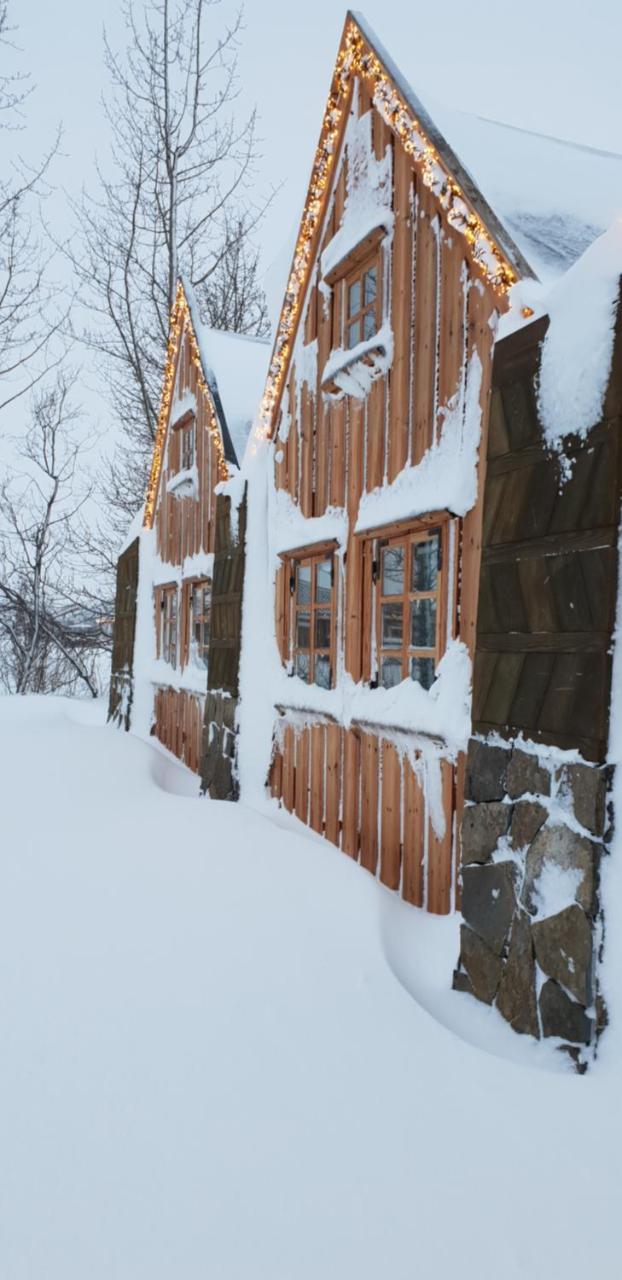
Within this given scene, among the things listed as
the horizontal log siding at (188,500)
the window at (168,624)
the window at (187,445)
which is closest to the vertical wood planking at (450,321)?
the horizontal log siding at (188,500)

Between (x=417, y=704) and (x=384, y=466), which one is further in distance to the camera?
(x=384, y=466)

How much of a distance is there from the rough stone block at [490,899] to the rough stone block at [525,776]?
355 mm

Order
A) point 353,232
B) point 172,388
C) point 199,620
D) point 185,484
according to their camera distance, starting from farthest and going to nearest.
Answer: point 172,388
point 185,484
point 199,620
point 353,232

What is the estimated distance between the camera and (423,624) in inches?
198

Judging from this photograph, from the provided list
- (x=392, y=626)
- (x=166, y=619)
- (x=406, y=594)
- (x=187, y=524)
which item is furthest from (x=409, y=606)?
(x=166, y=619)

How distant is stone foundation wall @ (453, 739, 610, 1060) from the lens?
3041 millimetres

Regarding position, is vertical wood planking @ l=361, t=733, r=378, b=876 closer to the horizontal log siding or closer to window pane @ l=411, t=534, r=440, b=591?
window pane @ l=411, t=534, r=440, b=591

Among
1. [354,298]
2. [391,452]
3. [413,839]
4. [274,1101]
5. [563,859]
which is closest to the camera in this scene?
[274,1101]

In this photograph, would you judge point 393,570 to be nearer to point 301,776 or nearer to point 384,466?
Answer: point 384,466

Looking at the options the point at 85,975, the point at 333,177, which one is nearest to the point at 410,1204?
the point at 85,975

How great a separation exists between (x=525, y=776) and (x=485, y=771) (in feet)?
1.09

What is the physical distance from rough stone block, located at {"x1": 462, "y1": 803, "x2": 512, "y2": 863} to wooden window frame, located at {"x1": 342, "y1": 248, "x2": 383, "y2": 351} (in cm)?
347

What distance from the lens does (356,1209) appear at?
239cm

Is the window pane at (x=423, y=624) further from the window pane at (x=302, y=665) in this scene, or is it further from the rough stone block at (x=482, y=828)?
the window pane at (x=302, y=665)
